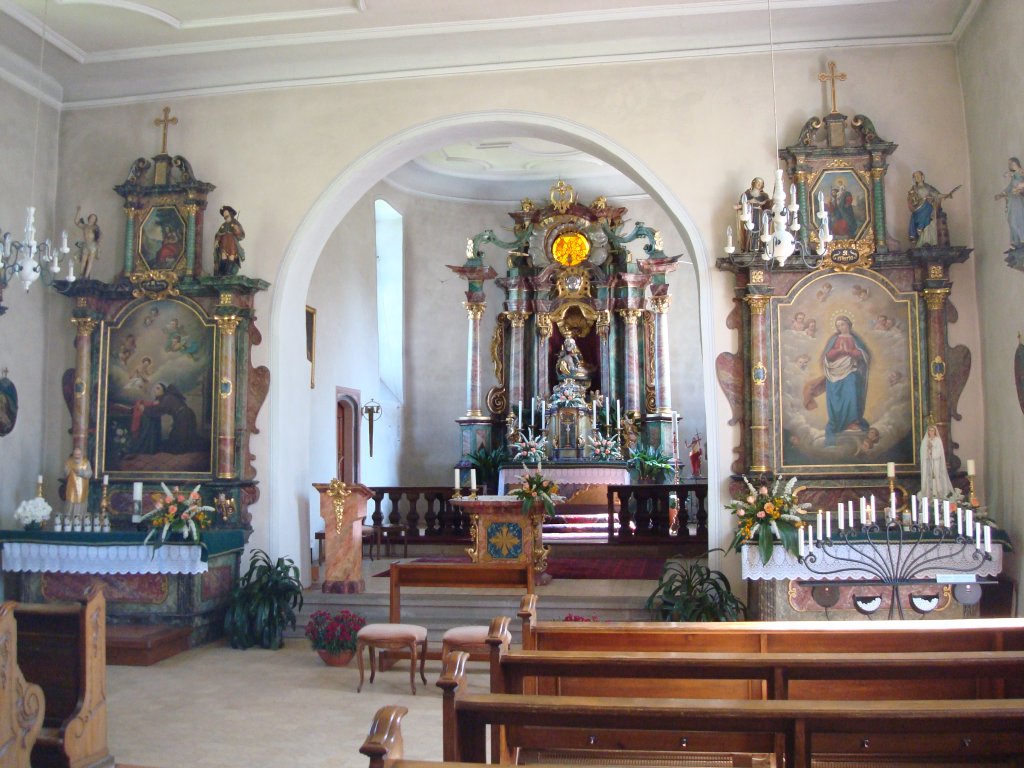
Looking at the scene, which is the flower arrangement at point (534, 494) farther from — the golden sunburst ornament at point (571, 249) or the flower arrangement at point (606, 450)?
the golden sunburst ornament at point (571, 249)

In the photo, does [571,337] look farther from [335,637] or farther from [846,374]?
[335,637]

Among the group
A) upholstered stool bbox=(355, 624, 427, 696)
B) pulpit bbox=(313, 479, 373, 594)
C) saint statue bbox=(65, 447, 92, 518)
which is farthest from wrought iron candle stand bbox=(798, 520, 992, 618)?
saint statue bbox=(65, 447, 92, 518)

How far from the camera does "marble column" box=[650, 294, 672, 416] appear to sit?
15.5 metres

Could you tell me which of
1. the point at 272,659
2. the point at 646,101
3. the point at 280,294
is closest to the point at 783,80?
the point at 646,101

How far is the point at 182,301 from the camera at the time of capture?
994 cm

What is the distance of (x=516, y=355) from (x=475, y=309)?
3.62 feet

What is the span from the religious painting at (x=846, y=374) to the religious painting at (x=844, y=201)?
1.42 ft

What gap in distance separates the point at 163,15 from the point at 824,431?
25.6ft

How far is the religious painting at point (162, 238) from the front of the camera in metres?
10.1

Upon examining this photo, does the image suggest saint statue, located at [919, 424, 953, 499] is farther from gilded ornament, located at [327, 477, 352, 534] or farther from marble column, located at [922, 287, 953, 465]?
gilded ornament, located at [327, 477, 352, 534]

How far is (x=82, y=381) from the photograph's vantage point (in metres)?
9.94

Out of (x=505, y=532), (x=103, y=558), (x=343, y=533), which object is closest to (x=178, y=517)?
(x=103, y=558)

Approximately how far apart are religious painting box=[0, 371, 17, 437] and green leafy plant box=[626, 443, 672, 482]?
28.8 feet

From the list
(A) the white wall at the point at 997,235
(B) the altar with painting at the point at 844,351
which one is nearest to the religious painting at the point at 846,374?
(B) the altar with painting at the point at 844,351
